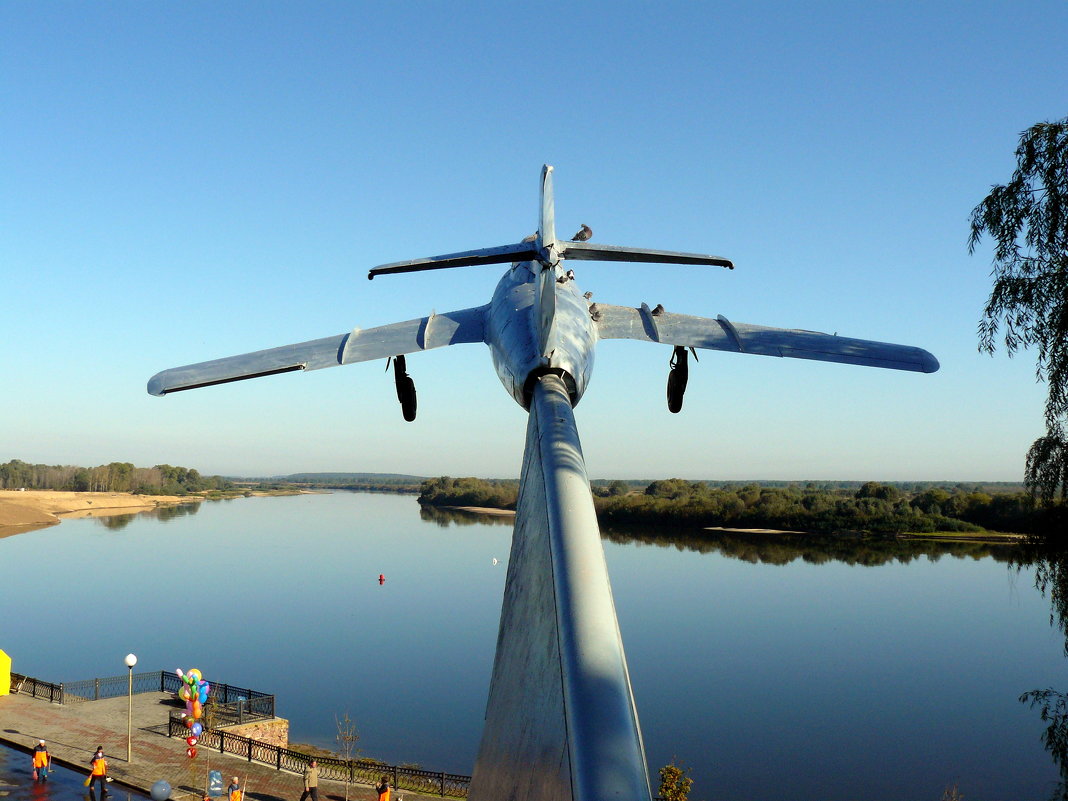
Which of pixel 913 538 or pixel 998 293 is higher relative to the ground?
pixel 998 293

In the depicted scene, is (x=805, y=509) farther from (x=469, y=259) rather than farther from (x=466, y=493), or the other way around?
(x=469, y=259)

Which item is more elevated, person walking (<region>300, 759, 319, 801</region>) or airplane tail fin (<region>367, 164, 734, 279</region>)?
airplane tail fin (<region>367, 164, 734, 279</region>)

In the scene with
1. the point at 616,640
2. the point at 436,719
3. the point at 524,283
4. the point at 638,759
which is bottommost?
the point at 436,719

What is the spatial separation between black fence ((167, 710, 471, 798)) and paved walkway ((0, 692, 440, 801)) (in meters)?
0.29

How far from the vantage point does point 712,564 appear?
183ft

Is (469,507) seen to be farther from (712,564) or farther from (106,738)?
(106,738)

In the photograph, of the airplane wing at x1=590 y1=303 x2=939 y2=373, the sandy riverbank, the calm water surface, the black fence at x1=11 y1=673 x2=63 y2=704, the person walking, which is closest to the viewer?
the airplane wing at x1=590 y1=303 x2=939 y2=373

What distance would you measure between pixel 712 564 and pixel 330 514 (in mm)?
78688

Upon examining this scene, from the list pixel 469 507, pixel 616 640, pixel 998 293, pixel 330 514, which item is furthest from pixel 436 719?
pixel 330 514

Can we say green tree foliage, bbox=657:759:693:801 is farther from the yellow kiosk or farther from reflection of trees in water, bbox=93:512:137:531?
reflection of trees in water, bbox=93:512:137:531


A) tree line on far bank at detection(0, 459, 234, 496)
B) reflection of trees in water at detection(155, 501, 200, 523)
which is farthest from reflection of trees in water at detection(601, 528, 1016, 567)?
tree line on far bank at detection(0, 459, 234, 496)

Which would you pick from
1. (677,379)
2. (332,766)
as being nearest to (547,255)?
(677,379)

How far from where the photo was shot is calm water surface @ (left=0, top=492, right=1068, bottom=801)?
82.8ft

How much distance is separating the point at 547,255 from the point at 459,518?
93.8m
